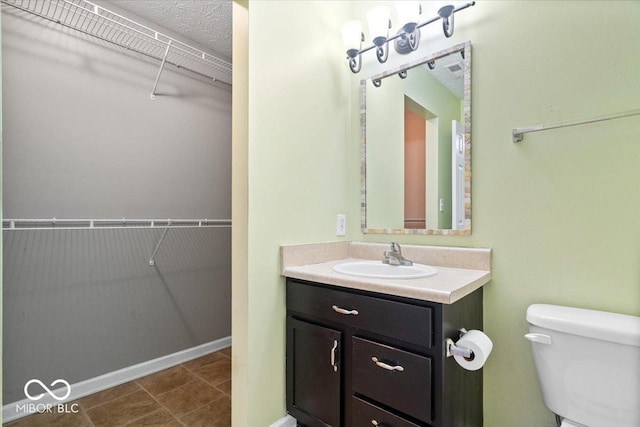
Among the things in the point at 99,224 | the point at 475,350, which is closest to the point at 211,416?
the point at 99,224

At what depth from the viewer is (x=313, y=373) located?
1.36 metres

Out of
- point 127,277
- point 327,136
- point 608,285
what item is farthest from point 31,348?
point 608,285

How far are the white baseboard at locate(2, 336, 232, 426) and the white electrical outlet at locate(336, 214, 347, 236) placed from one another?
1.58 metres

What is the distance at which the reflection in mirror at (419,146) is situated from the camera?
58.1 inches

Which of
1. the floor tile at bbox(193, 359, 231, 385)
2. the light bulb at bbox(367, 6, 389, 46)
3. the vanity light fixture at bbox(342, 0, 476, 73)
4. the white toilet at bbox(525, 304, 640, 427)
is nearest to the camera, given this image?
the white toilet at bbox(525, 304, 640, 427)

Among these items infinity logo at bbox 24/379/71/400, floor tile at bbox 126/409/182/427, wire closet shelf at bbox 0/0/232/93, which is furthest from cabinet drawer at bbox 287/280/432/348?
wire closet shelf at bbox 0/0/232/93

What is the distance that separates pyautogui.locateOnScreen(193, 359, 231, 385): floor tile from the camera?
2079 millimetres

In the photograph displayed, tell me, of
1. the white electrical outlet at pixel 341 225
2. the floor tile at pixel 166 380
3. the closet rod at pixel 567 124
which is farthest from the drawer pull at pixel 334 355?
the floor tile at pixel 166 380

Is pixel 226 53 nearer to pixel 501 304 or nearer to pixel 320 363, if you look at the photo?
pixel 320 363

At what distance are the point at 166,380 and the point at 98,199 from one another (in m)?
1.28

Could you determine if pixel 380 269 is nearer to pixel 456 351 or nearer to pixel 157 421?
pixel 456 351

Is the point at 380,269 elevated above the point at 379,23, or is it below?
below

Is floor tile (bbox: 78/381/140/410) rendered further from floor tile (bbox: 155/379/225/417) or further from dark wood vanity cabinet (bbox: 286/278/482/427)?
dark wood vanity cabinet (bbox: 286/278/482/427)

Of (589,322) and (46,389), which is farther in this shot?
(46,389)
